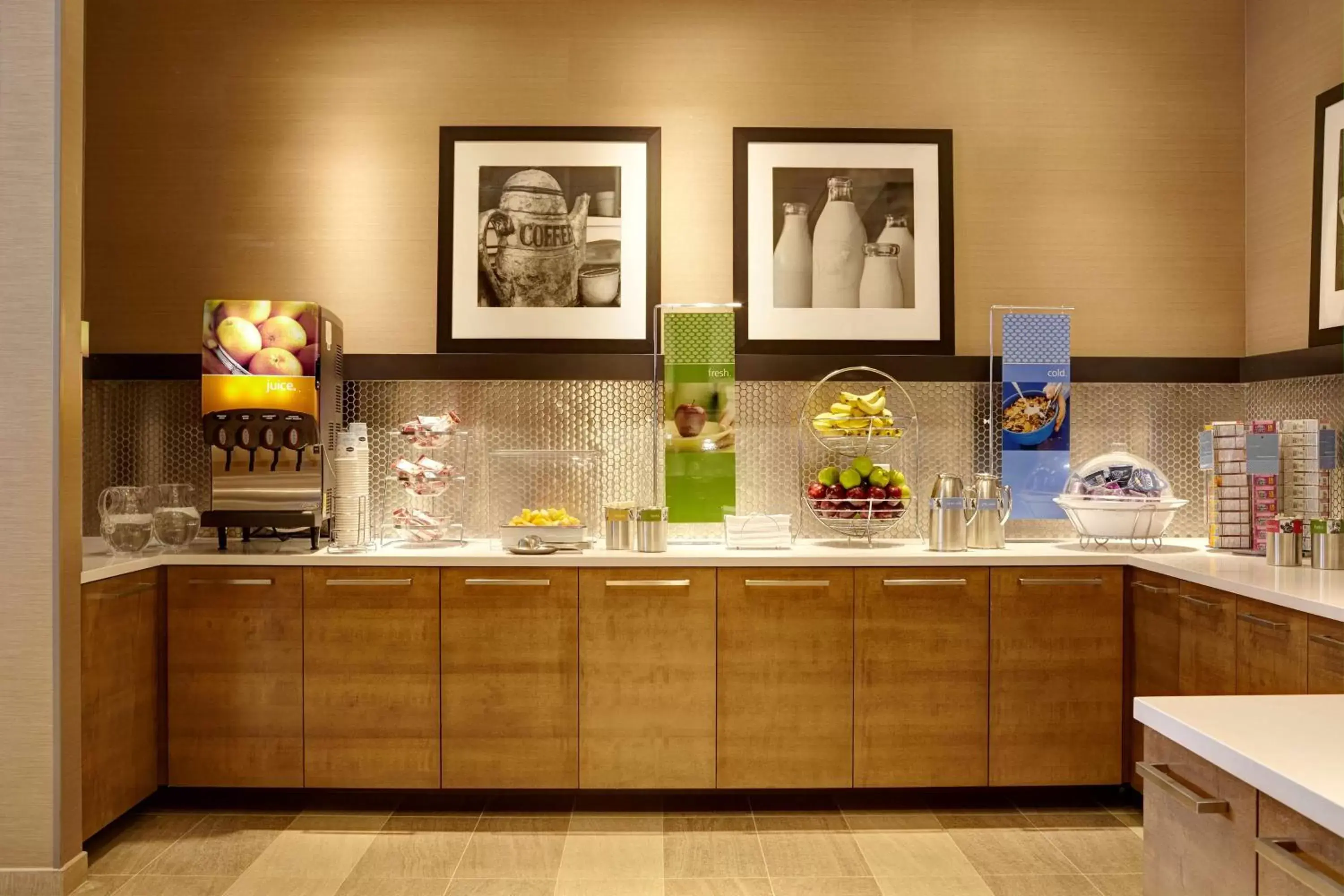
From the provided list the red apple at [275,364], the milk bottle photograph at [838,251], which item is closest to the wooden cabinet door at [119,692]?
the red apple at [275,364]

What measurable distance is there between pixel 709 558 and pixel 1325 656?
1776mm

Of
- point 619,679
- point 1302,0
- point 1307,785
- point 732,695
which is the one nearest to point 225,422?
point 619,679

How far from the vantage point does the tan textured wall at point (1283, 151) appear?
3.51 m

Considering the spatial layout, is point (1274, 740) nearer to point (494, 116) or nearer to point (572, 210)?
point (572, 210)

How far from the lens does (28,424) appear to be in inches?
106

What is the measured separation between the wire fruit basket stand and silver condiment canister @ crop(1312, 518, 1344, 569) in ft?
4.20

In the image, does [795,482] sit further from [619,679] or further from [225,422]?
[225,422]

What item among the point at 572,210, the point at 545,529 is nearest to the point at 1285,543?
the point at 545,529

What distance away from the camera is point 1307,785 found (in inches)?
38.3

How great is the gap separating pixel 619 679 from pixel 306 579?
1149 mm

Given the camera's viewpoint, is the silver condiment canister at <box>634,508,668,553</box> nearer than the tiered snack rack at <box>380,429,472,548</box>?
Yes

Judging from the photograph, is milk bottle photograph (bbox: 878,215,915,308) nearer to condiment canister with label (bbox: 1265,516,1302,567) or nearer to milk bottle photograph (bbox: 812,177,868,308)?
milk bottle photograph (bbox: 812,177,868,308)

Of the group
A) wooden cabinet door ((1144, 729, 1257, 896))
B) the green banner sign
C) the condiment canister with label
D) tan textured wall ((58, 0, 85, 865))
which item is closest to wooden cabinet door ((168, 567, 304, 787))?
tan textured wall ((58, 0, 85, 865))

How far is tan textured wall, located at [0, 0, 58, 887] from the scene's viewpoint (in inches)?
105
